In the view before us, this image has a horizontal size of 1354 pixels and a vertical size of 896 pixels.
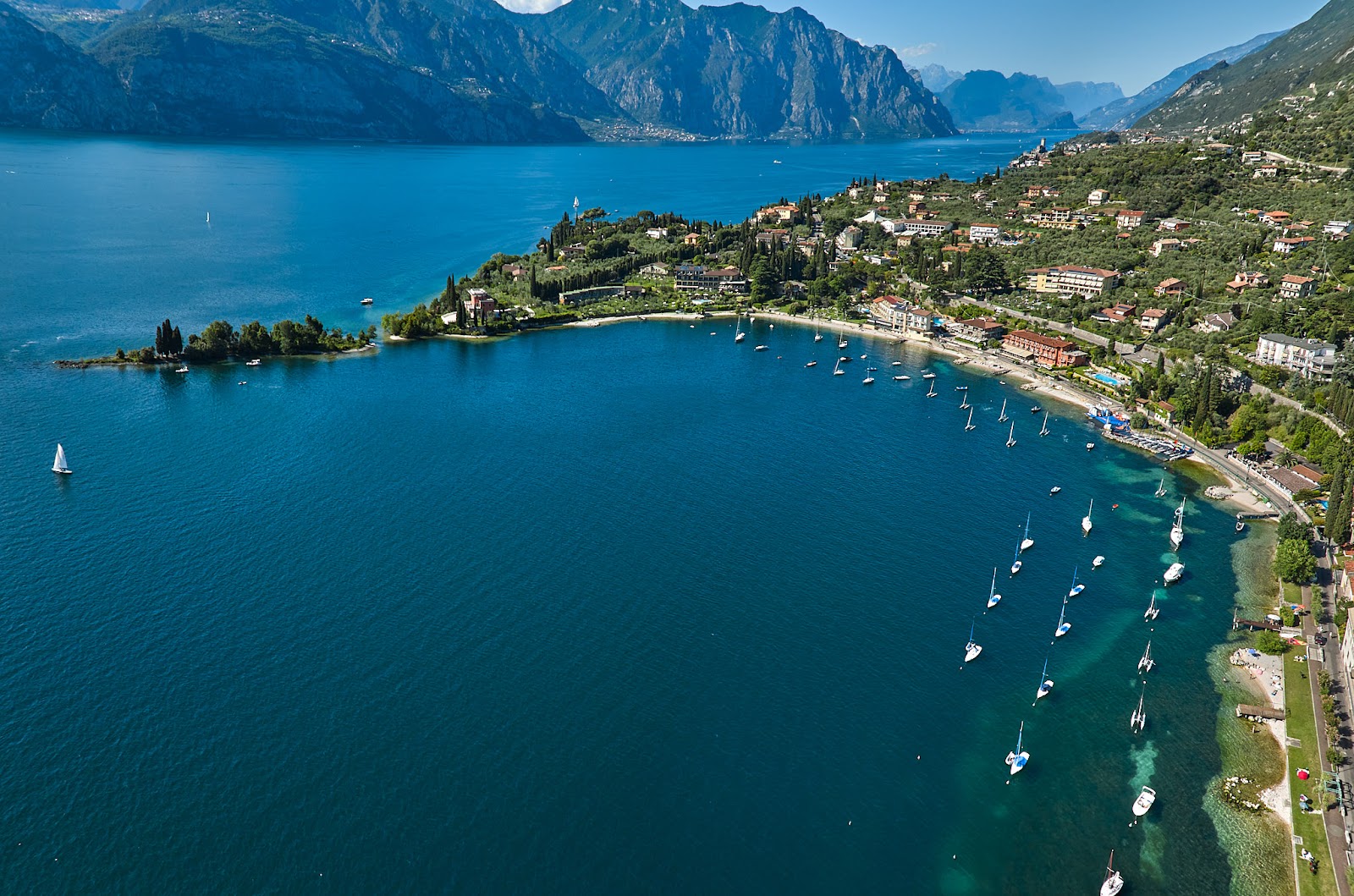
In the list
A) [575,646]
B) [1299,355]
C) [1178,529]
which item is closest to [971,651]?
[575,646]

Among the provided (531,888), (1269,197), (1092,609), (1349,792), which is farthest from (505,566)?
(1269,197)

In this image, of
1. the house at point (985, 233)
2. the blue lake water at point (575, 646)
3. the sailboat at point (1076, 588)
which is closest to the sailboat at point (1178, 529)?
the blue lake water at point (575, 646)

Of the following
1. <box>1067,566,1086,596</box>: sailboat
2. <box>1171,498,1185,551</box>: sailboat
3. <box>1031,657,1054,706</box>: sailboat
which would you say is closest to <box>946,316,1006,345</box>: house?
<box>1171,498,1185,551</box>: sailboat

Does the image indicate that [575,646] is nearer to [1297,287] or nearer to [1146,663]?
[1146,663]

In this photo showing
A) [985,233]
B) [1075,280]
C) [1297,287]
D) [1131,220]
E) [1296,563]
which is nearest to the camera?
[1296,563]

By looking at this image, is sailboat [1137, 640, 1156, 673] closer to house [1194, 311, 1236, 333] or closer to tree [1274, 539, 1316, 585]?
tree [1274, 539, 1316, 585]

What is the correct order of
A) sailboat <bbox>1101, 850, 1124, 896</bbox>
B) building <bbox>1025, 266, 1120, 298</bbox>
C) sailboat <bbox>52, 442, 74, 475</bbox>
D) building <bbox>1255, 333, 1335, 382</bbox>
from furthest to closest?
building <bbox>1025, 266, 1120, 298</bbox>, building <bbox>1255, 333, 1335, 382</bbox>, sailboat <bbox>52, 442, 74, 475</bbox>, sailboat <bbox>1101, 850, 1124, 896</bbox>

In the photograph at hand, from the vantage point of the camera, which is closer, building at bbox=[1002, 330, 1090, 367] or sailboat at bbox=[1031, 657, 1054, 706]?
sailboat at bbox=[1031, 657, 1054, 706]
